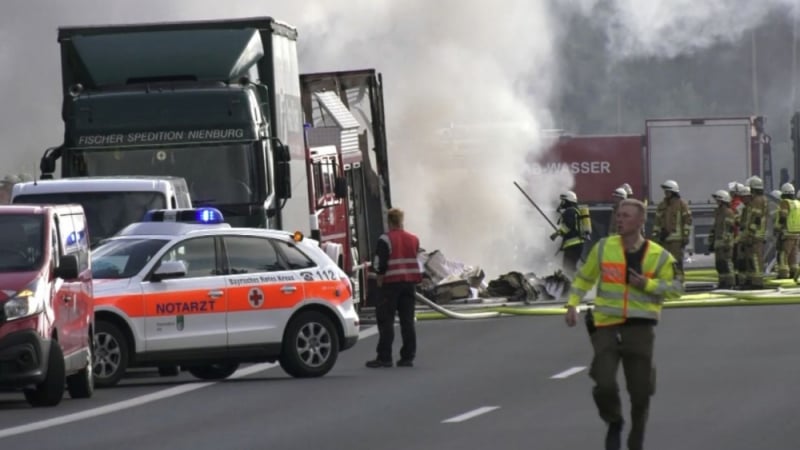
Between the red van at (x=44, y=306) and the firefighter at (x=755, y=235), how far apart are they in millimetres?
16676

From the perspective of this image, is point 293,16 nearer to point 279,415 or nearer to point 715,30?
point 279,415

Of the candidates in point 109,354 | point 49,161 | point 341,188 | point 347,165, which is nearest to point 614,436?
point 109,354

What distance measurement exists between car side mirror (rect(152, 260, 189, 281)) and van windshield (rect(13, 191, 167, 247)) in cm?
310

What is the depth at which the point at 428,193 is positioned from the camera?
4359 cm

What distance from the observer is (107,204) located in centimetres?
2253

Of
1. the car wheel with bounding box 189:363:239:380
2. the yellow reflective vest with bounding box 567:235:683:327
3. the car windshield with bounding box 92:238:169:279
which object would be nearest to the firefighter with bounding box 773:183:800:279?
the car wheel with bounding box 189:363:239:380

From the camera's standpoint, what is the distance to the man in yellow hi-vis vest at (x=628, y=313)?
1233cm

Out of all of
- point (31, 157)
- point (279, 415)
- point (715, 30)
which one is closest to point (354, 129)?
point (31, 157)

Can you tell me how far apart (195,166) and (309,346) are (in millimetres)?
5113

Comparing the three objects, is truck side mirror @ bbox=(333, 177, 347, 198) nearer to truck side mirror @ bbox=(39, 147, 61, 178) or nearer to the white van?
truck side mirror @ bbox=(39, 147, 61, 178)

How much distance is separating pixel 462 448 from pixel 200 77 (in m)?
11.5

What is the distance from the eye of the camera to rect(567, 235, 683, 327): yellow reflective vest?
40.7 ft

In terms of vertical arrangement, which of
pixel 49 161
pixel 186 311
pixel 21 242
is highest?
pixel 49 161

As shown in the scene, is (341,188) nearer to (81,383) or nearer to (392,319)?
(392,319)
